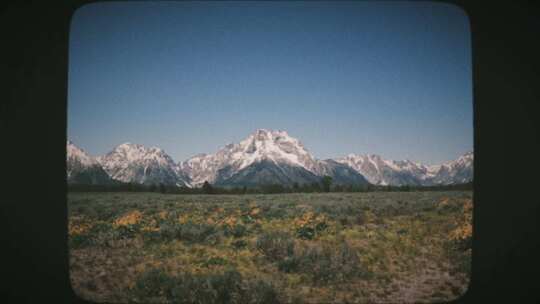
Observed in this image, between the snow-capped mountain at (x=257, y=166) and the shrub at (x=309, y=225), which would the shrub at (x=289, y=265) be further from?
the snow-capped mountain at (x=257, y=166)

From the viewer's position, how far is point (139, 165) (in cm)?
514

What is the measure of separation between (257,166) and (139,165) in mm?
15939

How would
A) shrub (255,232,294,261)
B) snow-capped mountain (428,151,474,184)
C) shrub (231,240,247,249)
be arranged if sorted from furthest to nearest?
shrub (231,240,247,249) → shrub (255,232,294,261) → snow-capped mountain (428,151,474,184)

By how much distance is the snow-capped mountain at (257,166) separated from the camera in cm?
692

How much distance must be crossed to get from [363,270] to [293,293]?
107 centimetres

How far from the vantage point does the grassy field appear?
3.45m

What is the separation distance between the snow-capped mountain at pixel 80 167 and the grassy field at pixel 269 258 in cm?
47

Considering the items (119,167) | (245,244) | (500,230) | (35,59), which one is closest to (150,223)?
(119,167)

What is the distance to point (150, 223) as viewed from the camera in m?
6.05

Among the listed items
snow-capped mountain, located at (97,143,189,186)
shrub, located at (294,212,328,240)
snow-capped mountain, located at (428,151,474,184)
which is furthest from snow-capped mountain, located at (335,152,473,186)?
snow-capped mountain, located at (97,143,189,186)

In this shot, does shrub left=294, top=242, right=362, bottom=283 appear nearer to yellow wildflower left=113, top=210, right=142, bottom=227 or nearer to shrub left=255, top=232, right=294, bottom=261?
shrub left=255, top=232, right=294, bottom=261

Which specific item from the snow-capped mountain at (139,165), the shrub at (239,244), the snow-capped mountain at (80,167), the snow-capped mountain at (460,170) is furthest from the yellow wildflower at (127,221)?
the snow-capped mountain at (460,170)

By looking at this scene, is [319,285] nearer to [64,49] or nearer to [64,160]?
[64,160]

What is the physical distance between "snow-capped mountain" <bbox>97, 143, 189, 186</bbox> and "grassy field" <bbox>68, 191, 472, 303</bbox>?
3.21ft
